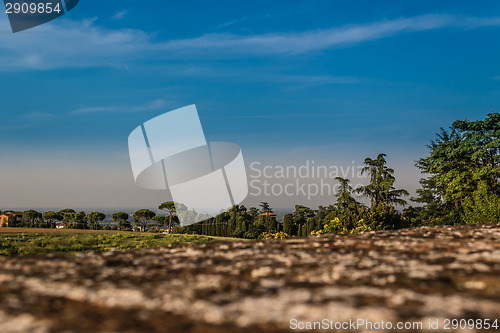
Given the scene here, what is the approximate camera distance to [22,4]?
52.5 ft

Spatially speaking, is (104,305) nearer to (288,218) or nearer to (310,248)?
(310,248)

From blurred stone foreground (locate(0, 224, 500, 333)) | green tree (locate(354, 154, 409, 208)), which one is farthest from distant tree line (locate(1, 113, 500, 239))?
blurred stone foreground (locate(0, 224, 500, 333))

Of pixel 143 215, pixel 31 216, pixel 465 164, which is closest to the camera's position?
pixel 465 164

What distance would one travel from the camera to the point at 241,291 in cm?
276

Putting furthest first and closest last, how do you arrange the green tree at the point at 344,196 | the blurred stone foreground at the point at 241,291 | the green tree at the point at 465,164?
the green tree at the point at 344,196 < the green tree at the point at 465,164 < the blurred stone foreground at the point at 241,291

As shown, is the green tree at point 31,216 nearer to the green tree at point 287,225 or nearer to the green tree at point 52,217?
the green tree at point 52,217

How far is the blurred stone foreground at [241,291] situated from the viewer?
2.21 metres

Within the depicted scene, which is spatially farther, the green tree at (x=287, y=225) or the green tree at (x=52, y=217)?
the green tree at (x=52, y=217)

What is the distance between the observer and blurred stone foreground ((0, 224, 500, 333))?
221 cm

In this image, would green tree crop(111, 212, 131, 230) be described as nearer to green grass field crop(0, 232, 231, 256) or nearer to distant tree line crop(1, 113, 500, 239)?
distant tree line crop(1, 113, 500, 239)

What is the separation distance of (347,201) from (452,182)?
12.0 metres

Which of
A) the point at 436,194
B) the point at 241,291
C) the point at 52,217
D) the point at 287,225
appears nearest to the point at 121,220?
the point at 52,217

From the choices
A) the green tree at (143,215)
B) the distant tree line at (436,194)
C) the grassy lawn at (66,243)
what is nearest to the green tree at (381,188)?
the distant tree line at (436,194)

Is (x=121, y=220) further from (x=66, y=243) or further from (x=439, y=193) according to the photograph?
(x=439, y=193)
